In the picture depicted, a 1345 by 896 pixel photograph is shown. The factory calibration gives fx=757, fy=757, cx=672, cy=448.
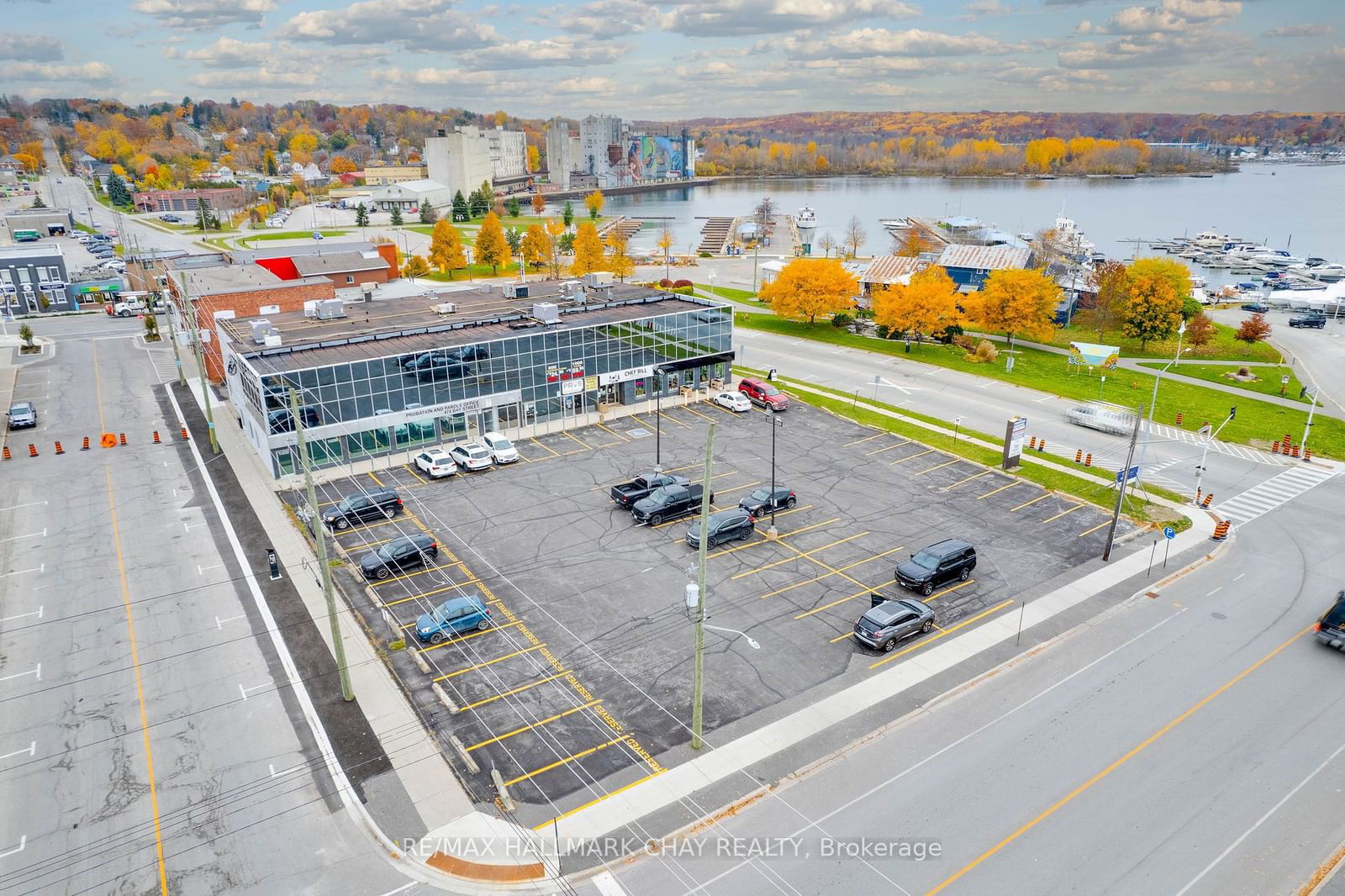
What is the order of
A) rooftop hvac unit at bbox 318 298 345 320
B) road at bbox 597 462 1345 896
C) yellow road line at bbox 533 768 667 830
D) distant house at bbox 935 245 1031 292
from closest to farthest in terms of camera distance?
road at bbox 597 462 1345 896
yellow road line at bbox 533 768 667 830
rooftop hvac unit at bbox 318 298 345 320
distant house at bbox 935 245 1031 292

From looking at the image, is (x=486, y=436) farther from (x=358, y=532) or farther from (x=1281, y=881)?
(x=1281, y=881)

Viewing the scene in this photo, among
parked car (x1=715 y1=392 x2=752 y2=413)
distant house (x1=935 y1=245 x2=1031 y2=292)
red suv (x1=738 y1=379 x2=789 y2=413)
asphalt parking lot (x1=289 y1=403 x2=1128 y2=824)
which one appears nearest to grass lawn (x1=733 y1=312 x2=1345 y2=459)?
red suv (x1=738 y1=379 x2=789 y2=413)

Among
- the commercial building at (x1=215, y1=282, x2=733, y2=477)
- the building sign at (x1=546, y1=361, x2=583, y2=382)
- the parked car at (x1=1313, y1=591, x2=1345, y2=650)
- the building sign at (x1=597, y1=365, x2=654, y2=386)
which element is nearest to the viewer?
the parked car at (x1=1313, y1=591, x2=1345, y2=650)

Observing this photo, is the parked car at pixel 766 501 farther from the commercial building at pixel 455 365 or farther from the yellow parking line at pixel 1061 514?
the commercial building at pixel 455 365

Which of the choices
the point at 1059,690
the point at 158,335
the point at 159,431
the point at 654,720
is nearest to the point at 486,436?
the point at 159,431

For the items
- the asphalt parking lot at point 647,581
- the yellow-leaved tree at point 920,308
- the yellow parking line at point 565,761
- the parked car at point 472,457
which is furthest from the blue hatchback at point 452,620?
the yellow-leaved tree at point 920,308

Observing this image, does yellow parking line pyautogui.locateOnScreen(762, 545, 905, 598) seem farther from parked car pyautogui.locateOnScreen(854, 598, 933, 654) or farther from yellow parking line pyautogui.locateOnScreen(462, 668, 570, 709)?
yellow parking line pyautogui.locateOnScreen(462, 668, 570, 709)
